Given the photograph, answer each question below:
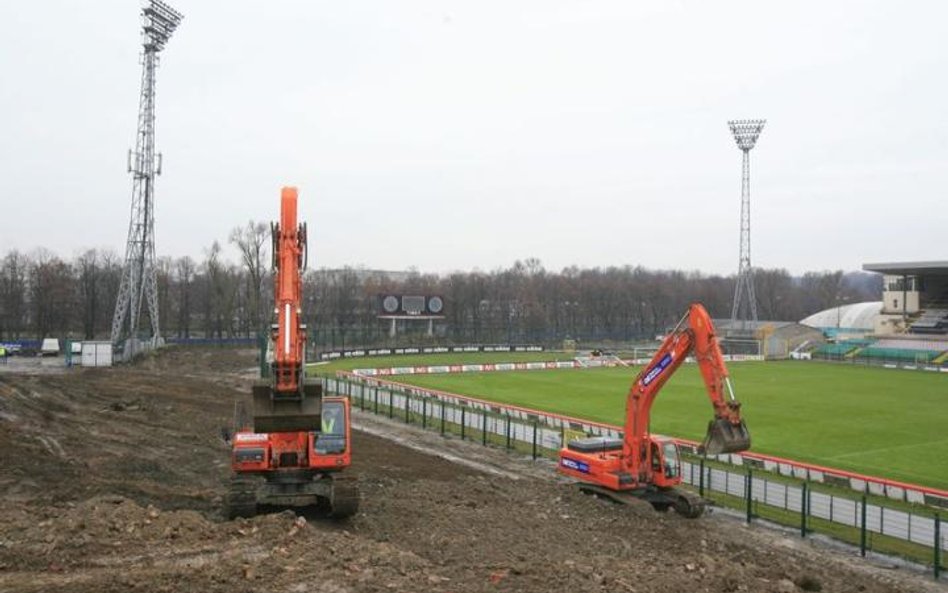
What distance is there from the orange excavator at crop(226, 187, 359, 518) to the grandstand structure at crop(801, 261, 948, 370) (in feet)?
246

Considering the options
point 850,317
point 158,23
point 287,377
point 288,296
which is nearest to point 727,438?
point 287,377

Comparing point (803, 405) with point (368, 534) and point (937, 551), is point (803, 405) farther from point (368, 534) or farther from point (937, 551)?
point (368, 534)

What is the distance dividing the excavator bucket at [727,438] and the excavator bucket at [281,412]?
8.53 m

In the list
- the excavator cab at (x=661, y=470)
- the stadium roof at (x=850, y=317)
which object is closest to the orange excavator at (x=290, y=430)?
the excavator cab at (x=661, y=470)

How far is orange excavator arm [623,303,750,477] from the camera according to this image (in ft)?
57.5

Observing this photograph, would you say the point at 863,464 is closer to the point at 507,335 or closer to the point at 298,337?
the point at 298,337

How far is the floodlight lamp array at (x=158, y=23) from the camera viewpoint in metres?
62.5

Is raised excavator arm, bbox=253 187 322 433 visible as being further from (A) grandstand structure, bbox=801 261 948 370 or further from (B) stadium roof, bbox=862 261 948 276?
(B) stadium roof, bbox=862 261 948 276

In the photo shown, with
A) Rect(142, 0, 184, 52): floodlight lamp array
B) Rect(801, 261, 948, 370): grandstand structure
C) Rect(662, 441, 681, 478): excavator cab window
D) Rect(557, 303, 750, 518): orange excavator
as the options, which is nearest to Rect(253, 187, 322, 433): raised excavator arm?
Rect(557, 303, 750, 518): orange excavator

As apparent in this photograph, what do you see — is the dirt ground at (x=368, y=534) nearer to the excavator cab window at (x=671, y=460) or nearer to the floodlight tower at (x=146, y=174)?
the excavator cab window at (x=671, y=460)

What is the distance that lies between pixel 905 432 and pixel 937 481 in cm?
1111

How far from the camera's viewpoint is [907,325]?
9794 cm

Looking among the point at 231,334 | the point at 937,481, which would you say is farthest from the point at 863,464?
the point at 231,334

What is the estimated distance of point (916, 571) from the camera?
17719 millimetres
